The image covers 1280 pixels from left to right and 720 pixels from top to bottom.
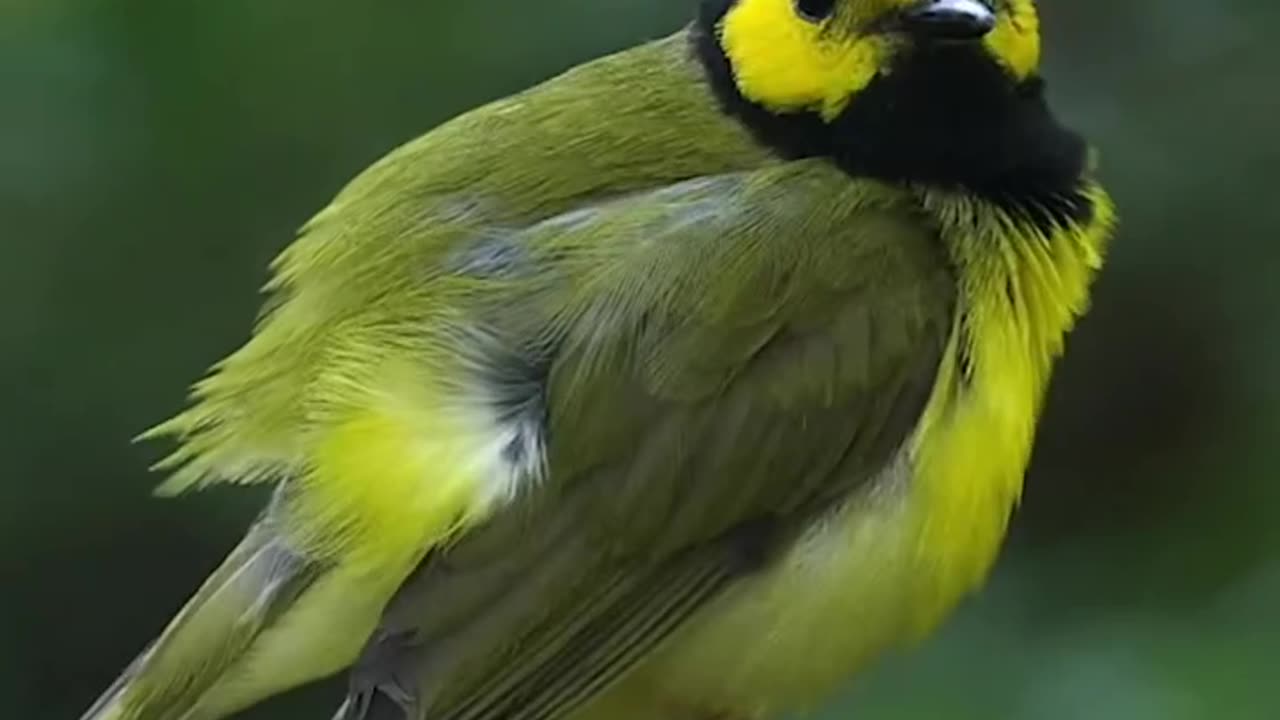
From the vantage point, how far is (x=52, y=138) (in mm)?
2367

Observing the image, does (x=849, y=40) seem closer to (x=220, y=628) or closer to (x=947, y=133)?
(x=947, y=133)

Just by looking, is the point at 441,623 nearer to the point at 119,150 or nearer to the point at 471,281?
the point at 471,281

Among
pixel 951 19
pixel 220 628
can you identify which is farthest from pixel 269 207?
pixel 951 19

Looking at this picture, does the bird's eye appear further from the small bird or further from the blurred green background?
the blurred green background

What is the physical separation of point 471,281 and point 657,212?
0.41 ft

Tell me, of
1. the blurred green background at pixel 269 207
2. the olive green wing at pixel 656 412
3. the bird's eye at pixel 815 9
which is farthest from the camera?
the blurred green background at pixel 269 207

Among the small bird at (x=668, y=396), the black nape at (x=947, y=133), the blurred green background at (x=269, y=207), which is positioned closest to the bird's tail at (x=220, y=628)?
the small bird at (x=668, y=396)

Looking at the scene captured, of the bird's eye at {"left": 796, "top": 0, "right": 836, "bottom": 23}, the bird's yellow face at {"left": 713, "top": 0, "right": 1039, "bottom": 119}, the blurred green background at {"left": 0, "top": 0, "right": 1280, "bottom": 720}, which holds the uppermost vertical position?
the bird's eye at {"left": 796, "top": 0, "right": 836, "bottom": 23}

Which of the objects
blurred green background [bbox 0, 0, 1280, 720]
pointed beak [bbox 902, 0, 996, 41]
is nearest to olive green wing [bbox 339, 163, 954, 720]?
pointed beak [bbox 902, 0, 996, 41]

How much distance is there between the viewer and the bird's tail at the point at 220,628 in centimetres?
169

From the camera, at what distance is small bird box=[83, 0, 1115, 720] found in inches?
64.4

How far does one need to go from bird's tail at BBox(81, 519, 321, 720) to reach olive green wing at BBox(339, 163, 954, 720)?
100mm

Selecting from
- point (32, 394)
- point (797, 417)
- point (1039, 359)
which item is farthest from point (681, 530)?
point (32, 394)

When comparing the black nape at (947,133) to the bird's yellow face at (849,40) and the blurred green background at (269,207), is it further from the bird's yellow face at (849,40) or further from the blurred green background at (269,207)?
the blurred green background at (269,207)
